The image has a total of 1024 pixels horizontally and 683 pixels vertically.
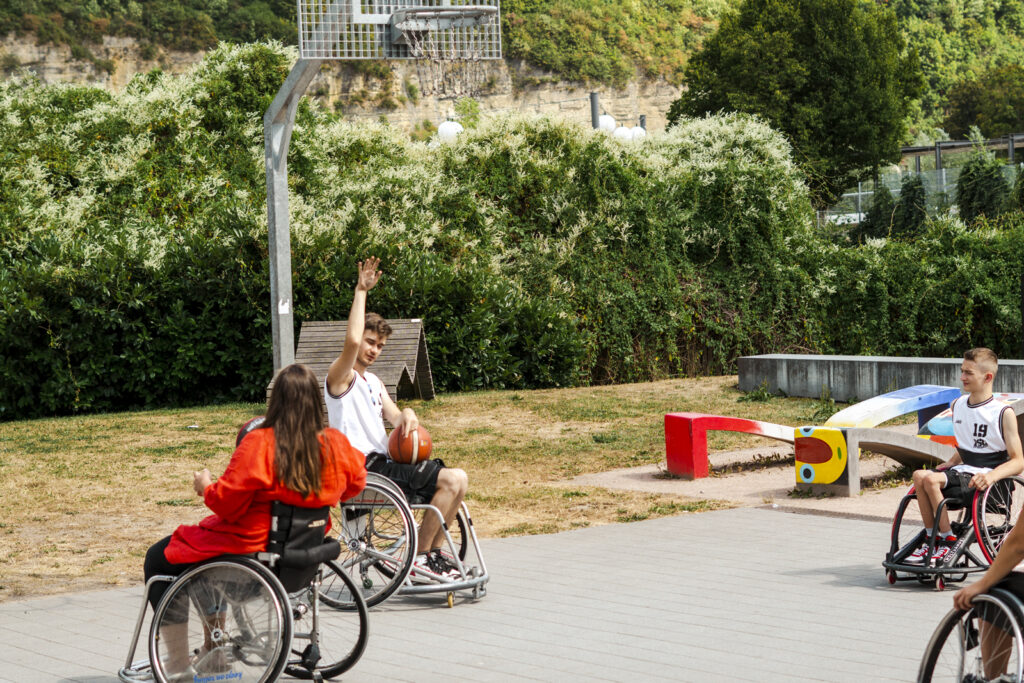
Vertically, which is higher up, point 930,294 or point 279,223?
point 279,223

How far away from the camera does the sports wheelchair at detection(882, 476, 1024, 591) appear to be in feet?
20.6

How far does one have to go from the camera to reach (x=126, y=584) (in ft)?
23.2

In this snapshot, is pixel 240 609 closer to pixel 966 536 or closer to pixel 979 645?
pixel 979 645

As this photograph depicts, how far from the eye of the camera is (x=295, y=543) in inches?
182

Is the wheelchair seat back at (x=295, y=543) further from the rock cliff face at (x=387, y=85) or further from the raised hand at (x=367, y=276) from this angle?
the rock cliff face at (x=387, y=85)

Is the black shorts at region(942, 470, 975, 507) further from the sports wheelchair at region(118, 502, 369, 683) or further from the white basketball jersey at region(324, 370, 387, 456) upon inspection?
the sports wheelchair at region(118, 502, 369, 683)

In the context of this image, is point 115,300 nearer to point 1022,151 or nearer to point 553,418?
point 553,418

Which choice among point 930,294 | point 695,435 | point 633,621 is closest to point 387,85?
point 930,294

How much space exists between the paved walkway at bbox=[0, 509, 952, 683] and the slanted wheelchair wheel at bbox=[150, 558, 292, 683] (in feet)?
2.03

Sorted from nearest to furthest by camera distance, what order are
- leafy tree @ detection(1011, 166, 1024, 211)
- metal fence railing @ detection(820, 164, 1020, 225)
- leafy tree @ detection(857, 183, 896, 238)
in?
leafy tree @ detection(1011, 166, 1024, 211), metal fence railing @ detection(820, 164, 1020, 225), leafy tree @ detection(857, 183, 896, 238)

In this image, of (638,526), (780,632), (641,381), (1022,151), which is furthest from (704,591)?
(1022,151)

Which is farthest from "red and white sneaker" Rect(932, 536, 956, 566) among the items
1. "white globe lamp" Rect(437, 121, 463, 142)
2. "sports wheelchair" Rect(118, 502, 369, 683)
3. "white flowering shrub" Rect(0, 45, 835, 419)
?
"white globe lamp" Rect(437, 121, 463, 142)

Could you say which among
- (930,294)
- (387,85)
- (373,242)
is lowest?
(930,294)

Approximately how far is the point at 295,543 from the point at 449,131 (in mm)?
17979
